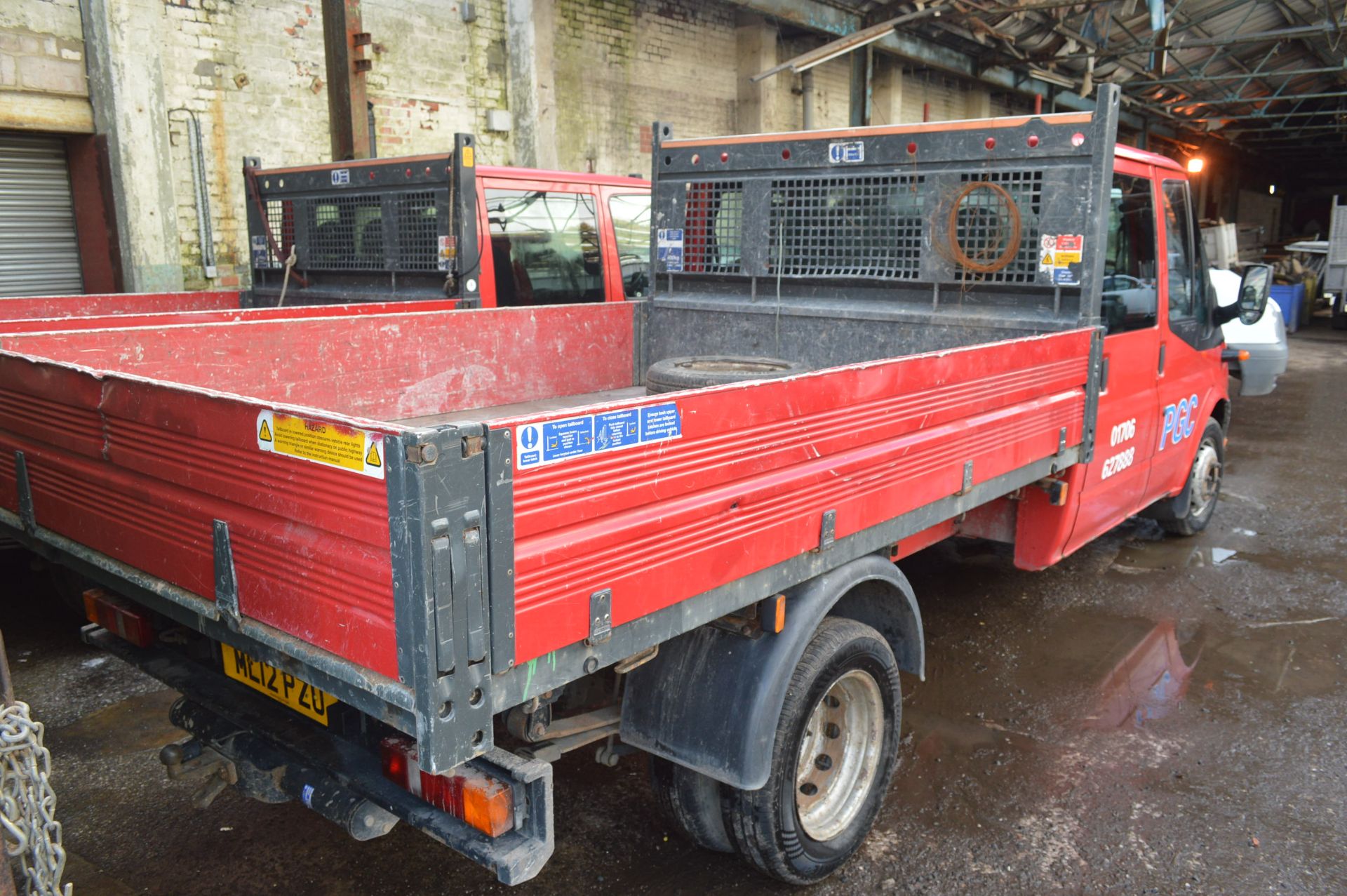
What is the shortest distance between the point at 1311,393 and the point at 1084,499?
10334 millimetres

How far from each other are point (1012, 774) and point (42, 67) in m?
9.54

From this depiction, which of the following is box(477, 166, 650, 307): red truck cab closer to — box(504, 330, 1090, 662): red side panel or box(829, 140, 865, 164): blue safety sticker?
box(829, 140, 865, 164): blue safety sticker

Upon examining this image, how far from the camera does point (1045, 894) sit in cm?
309

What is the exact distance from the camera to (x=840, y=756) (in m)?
3.26

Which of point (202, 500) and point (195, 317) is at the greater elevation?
point (195, 317)

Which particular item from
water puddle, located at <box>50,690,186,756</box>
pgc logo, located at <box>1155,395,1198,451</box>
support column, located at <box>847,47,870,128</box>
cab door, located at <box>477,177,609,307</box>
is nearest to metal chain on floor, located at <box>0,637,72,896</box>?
water puddle, located at <box>50,690,186,756</box>

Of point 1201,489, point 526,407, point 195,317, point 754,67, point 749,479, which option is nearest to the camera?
point 749,479

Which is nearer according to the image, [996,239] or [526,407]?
[996,239]

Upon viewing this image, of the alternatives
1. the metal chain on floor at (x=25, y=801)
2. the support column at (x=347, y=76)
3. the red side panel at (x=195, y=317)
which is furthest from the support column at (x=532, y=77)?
the metal chain on floor at (x=25, y=801)

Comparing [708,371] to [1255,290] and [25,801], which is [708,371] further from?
[1255,290]

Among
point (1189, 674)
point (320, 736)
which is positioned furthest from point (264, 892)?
point (1189, 674)

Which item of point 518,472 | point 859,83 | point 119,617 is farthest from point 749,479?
point 859,83

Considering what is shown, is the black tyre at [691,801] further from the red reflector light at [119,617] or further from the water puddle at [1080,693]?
the red reflector light at [119,617]

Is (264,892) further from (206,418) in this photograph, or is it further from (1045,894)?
(1045,894)
